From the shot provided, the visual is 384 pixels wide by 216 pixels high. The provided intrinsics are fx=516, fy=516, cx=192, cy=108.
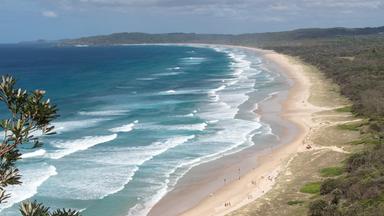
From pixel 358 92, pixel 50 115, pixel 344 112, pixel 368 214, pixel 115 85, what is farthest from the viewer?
pixel 115 85

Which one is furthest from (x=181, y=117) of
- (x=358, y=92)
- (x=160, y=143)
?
(x=358, y=92)

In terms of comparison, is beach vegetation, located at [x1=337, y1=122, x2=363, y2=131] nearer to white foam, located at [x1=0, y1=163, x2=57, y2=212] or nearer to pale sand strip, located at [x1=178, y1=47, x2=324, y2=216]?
pale sand strip, located at [x1=178, y1=47, x2=324, y2=216]

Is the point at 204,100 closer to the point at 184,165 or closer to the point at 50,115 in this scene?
the point at 184,165

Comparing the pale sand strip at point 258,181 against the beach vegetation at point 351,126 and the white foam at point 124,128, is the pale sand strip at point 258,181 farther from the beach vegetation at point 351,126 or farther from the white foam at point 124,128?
the white foam at point 124,128

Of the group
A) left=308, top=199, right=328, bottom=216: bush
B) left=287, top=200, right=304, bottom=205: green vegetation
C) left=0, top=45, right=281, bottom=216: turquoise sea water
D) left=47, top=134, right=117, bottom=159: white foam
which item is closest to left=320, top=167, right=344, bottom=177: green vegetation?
left=287, top=200, right=304, bottom=205: green vegetation

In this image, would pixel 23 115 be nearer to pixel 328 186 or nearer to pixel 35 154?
pixel 328 186

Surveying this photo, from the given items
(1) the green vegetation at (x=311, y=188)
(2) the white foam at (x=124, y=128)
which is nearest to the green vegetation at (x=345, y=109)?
(2) the white foam at (x=124, y=128)
